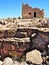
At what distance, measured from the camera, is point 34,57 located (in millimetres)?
17297

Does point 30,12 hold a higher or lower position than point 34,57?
higher

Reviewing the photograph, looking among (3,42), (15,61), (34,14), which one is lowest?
(15,61)

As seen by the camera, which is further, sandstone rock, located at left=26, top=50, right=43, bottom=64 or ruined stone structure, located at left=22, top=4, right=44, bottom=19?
ruined stone structure, located at left=22, top=4, right=44, bottom=19

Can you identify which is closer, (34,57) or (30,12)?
(34,57)

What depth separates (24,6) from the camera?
92.8 feet

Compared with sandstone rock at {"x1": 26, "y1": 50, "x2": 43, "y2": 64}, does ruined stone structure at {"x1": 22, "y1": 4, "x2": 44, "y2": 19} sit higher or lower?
higher

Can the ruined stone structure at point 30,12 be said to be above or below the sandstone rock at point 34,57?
above

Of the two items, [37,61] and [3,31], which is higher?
[3,31]

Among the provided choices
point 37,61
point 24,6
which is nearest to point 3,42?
point 37,61

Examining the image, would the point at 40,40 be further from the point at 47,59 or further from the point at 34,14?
the point at 34,14

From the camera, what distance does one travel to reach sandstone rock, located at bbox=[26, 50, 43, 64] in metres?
16.9

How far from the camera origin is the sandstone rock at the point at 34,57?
16.9 m

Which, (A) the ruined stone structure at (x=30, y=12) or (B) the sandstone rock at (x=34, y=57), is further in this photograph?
(A) the ruined stone structure at (x=30, y=12)

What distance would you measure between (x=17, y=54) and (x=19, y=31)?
101 inches
